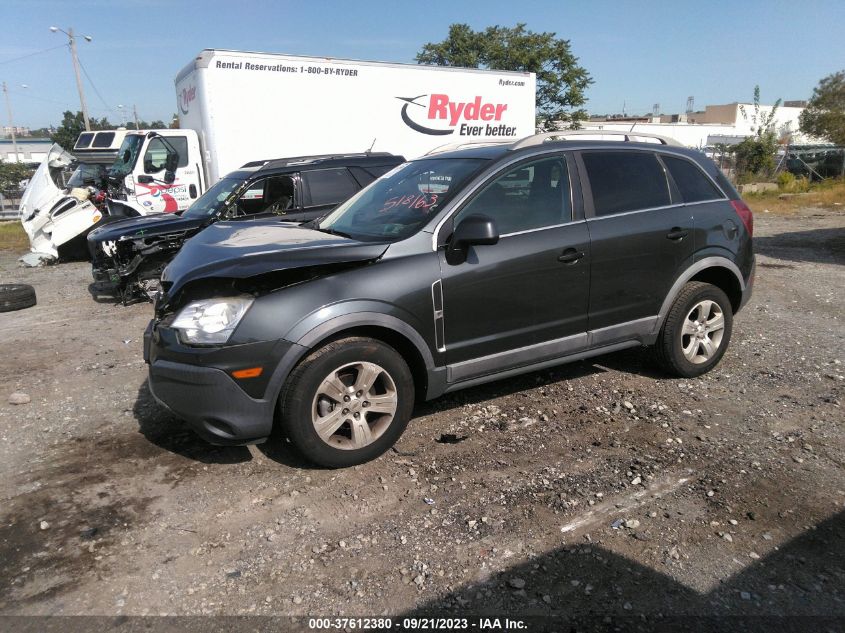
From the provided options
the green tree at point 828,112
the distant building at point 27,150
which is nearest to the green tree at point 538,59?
the green tree at point 828,112

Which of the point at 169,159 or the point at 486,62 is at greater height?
the point at 486,62

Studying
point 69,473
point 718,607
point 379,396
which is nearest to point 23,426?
point 69,473

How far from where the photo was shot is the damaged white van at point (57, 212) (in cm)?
1103

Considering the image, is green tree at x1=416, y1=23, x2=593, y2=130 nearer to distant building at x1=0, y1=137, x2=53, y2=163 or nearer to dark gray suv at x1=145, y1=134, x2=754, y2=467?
dark gray suv at x1=145, y1=134, x2=754, y2=467

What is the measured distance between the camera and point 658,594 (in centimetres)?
255

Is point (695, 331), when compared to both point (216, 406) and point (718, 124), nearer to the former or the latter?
point (216, 406)

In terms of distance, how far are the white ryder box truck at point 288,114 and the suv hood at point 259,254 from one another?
6836 millimetres

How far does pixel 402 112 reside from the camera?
41.8ft

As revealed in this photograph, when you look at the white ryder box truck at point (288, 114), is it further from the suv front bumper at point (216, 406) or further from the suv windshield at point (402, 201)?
the suv front bumper at point (216, 406)

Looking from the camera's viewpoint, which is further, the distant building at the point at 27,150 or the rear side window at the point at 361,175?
the distant building at the point at 27,150

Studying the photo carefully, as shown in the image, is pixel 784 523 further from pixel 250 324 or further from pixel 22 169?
pixel 22 169

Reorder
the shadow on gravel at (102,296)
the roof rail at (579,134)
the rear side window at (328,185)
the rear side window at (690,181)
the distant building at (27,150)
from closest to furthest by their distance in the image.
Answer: the roof rail at (579,134), the rear side window at (690,181), the rear side window at (328,185), the shadow on gravel at (102,296), the distant building at (27,150)

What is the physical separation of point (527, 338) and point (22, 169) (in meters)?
52.9

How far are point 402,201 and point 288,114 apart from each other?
8.23 meters
